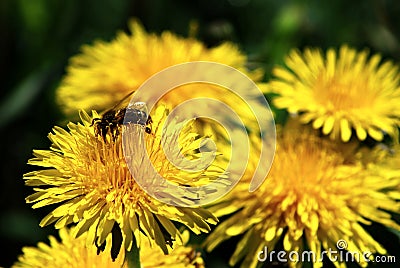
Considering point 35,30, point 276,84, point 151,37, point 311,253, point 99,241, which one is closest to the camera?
point 99,241

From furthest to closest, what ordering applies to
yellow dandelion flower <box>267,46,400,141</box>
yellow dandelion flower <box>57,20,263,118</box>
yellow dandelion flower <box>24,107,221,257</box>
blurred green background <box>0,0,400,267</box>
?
blurred green background <box>0,0,400,267</box>, yellow dandelion flower <box>57,20,263,118</box>, yellow dandelion flower <box>267,46,400,141</box>, yellow dandelion flower <box>24,107,221,257</box>

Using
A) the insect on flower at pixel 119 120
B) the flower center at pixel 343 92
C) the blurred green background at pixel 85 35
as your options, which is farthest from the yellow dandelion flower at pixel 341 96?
the insect on flower at pixel 119 120

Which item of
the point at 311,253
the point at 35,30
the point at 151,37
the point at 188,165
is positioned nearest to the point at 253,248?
the point at 311,253

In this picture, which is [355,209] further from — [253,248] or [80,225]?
[80,225]

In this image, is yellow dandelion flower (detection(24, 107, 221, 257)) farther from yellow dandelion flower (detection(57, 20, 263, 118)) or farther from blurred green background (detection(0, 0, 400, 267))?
blurred green background (detection(0, 0, 400, 267))

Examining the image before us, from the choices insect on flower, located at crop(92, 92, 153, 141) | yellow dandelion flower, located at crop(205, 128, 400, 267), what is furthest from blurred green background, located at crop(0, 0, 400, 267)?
insect on flower, located at crop(92, 92, 153, 141)
